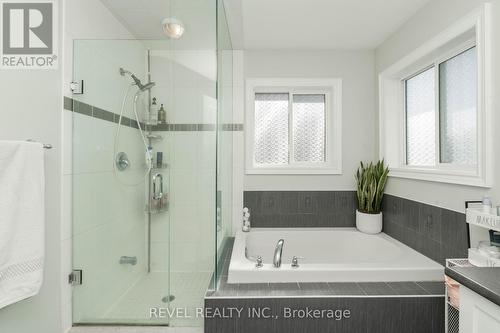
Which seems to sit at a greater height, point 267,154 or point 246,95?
point 246,95

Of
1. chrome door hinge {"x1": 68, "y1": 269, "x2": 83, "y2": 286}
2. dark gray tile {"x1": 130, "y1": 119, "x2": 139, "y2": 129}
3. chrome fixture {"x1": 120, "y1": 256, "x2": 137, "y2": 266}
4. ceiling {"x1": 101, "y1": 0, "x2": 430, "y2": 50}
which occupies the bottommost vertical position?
chrome door hinge {"x1": 68, "y1": 269, "x2": 83, "y2": 286}

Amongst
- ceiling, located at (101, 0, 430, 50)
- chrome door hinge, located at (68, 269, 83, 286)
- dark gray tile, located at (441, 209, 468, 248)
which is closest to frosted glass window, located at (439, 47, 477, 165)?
dark gray tile, located at (441, 209, 468, 248)

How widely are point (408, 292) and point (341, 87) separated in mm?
1995

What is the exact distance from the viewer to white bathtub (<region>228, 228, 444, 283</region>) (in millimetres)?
1701

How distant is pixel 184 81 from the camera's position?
5.86ft

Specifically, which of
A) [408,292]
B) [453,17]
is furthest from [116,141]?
[453,17]

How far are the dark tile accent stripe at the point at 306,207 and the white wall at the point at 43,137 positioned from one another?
5.42 feet

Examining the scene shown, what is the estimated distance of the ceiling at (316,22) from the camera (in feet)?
6.73

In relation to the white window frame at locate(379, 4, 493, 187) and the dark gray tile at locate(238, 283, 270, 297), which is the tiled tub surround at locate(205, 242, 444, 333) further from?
the white window frame at locate(379, 4, 493, 187)

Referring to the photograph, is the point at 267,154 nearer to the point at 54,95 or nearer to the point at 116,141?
the point at 116,141

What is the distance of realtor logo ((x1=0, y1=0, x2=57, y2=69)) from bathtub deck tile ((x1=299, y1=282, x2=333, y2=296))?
2.06 m

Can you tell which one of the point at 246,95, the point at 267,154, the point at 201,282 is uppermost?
the point at 246,95

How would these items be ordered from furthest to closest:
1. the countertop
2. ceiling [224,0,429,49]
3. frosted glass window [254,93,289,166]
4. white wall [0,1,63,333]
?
1. frosted glass window [254,93,289,166]
2. ceiling [224,0,429,49]
3. white wall [0,1,63,333]
4. the countertop

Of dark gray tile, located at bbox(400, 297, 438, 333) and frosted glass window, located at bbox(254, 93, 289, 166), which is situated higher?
frosted glass window, located at bbox(254, 93, 289, 166)
